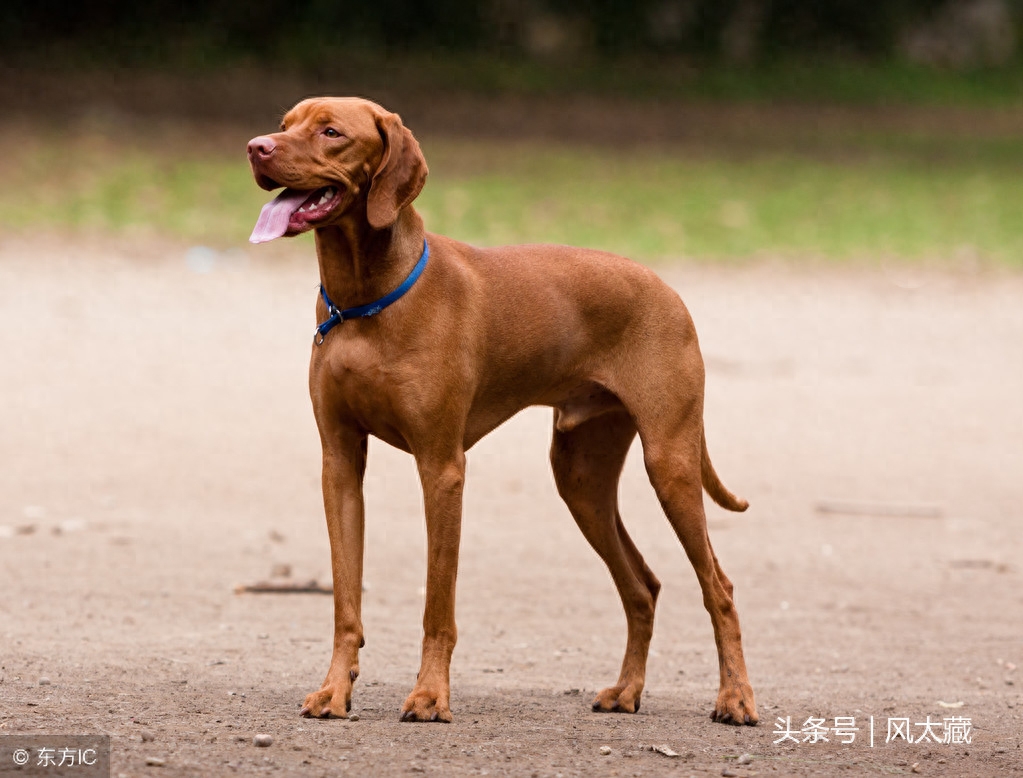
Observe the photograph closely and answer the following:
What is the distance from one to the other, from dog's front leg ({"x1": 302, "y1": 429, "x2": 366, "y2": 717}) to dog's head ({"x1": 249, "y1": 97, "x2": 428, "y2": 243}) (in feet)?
2.38

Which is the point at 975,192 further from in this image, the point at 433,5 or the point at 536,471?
the point at 536,471

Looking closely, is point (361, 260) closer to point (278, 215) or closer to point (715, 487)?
point (278, 215)

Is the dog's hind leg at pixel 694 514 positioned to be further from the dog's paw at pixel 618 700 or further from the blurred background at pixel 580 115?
the blurred background at pixel 580 115

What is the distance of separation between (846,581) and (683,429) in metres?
3.13

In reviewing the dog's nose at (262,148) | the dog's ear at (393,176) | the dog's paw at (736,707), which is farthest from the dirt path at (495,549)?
the dog's nose at (262,148)

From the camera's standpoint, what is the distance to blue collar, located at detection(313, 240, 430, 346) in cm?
503

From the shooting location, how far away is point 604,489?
583cm

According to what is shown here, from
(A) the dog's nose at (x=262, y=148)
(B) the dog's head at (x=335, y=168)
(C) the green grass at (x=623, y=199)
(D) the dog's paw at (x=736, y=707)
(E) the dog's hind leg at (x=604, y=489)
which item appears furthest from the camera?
Result: (C) the green grass at (x=623, y=199)

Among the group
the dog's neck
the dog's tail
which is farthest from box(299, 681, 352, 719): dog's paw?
the dog's tail

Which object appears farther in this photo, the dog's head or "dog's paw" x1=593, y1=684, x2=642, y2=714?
"dog's paw" x1=593, y1=684, x2=642, y2=714

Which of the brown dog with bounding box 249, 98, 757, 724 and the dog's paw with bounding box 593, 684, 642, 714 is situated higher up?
the brown dog with bounding box 249, 98, 757, 724

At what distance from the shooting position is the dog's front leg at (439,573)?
505cm

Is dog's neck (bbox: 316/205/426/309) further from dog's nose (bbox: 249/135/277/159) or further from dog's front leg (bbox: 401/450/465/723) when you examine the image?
dog's front leg (bbox: 401/450/465/723)

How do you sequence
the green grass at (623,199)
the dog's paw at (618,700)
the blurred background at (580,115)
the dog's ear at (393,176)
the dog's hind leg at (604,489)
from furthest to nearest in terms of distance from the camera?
the blurred background at (580,115) < the green grass at (623,199) < the dog's hind leg at (604,489) < the dog's paw at (618,700) < the dog's ear at (393,176)
